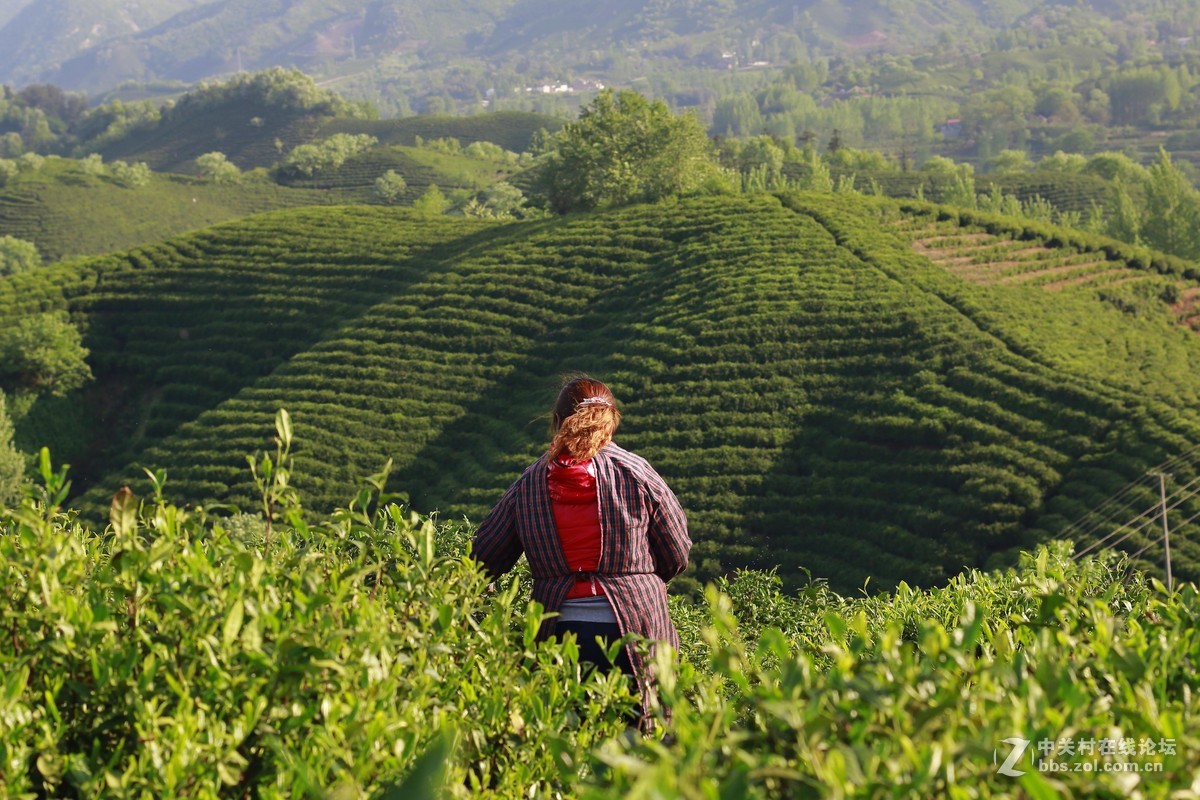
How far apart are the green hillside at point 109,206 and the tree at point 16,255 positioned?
3.76 m

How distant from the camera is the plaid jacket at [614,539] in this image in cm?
326

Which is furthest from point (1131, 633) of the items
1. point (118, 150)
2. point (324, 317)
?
point (118, 150)

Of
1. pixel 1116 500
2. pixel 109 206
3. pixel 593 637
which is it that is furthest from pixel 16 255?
pixel 593 637

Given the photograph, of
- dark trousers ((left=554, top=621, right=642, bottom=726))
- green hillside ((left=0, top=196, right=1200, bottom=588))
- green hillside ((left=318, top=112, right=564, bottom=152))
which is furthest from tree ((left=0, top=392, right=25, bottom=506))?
green hillside ((left=318, top=112, right=564, bottom=152))

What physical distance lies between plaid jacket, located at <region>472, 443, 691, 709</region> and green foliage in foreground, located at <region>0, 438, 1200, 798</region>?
1.69ft

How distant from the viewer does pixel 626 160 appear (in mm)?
42031

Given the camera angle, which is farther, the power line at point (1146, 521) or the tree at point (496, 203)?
the tree at point (496, 203)

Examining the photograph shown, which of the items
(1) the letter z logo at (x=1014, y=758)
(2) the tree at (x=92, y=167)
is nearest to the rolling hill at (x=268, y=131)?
(2) the tree at (x=92, y=167)

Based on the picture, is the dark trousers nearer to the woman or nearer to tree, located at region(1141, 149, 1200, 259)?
the woman

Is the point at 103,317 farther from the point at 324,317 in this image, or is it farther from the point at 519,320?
the point at 519,320

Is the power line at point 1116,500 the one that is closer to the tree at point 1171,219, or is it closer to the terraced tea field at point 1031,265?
the terraced tea field at point 1031,265

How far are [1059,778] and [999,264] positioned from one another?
32.6 meters

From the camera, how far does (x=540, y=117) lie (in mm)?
125188

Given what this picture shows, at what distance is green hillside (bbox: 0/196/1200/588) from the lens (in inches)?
827
